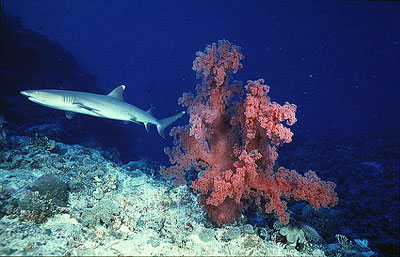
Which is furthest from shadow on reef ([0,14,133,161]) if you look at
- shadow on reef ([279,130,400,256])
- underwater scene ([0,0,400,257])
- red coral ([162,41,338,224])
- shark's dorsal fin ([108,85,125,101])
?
shadow on reef ([279,130,400,256])

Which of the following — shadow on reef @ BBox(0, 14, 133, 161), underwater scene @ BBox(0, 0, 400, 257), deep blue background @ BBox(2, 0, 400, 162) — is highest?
deep blue background @ BBox(2, 0, 400, 162)

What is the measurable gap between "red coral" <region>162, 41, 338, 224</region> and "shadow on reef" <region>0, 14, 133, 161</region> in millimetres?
9369

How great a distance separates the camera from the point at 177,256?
2.41m

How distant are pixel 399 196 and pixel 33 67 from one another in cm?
2417

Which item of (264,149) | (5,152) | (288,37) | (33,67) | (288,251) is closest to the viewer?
(288,251)

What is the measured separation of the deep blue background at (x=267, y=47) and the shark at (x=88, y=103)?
39304 millimetres

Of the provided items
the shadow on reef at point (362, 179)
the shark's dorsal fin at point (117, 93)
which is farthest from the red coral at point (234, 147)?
the shark's dorsal fin at point (117, 93)

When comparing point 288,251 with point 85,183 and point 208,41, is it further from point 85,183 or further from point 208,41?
point 208,41

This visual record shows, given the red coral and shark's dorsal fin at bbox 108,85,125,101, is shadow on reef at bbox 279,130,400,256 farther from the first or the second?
shark's dorsal fin at bbox 108,85,125,101

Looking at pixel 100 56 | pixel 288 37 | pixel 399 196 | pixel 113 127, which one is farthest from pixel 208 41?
pixel 399 196

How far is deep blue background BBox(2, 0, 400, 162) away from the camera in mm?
58500

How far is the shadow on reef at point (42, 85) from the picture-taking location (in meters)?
11.0

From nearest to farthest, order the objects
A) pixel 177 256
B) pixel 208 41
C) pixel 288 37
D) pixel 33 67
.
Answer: pixel 177 256 → pixel 33 67 → pixel 288 37 → pixel 208 41

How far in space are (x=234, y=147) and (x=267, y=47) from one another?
88764 mm
